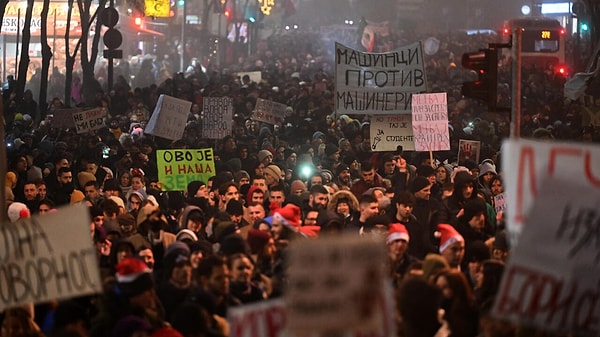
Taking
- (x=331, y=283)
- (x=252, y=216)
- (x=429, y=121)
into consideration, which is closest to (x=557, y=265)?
(x=331, y=283)

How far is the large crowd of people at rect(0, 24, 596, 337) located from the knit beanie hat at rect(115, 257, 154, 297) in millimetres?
10

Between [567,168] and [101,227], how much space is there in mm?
5615

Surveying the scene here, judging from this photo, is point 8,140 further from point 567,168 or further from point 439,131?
point 567,168

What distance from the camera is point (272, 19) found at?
12212 cm

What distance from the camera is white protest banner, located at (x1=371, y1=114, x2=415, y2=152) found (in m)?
18.8

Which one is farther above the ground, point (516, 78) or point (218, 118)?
point (516, 78)

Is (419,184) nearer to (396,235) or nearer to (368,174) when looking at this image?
(368,174)

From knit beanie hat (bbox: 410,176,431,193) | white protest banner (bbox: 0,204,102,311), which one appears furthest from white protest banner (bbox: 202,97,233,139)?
white protest banner (bbox: 0,204,102,311)

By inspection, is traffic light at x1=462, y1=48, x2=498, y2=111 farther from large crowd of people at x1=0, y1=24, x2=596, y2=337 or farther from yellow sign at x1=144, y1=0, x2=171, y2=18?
yellow sign at x1=144, y1=0, x2=171, y2=18

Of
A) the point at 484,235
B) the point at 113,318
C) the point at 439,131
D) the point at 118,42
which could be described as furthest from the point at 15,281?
the point at 118,42

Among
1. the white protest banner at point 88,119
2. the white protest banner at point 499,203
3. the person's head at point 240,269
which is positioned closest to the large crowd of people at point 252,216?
the person's head at point 240,269

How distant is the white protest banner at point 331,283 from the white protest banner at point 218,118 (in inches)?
632

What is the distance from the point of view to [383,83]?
1722cm

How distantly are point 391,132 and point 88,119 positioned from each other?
232 inches
